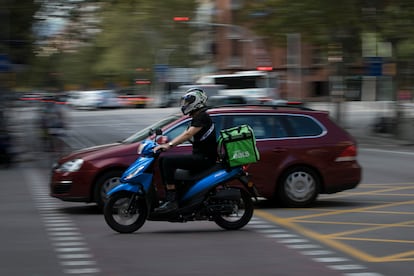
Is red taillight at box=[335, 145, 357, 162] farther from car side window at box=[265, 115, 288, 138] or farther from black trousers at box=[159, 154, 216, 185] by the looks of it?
black trousers at box=[159, 154, 216, 185]

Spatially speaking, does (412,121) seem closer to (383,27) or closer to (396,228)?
(383,27)

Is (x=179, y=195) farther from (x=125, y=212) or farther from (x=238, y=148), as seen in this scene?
(x=238, y=148)

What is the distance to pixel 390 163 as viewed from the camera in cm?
2167

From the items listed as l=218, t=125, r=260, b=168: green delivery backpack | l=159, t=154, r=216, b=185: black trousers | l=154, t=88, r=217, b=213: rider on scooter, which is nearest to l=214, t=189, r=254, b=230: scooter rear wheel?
l=218, t=125, r=260, b=168: green delivery backpack

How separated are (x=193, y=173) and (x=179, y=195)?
31 centimetres

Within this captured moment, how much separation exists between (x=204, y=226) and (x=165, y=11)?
19.7 meters

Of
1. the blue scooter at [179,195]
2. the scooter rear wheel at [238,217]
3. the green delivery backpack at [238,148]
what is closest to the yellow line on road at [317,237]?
the scooter rear wheel at [238,217]

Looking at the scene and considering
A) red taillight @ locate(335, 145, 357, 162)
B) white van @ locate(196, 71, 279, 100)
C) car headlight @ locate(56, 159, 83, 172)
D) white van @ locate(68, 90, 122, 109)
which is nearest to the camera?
car headlight @ locate(56, 159, 83, 172)

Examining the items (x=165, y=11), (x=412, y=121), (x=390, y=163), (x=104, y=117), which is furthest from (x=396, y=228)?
(x=104, y=117)

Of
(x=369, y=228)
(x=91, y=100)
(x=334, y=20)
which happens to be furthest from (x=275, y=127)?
(x=91, y=100)

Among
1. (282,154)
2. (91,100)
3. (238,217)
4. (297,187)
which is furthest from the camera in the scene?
(91,100)

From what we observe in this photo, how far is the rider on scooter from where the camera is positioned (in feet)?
31.4

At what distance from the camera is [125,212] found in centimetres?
961

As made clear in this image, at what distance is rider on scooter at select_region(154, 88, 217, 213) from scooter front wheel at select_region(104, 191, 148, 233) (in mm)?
213
